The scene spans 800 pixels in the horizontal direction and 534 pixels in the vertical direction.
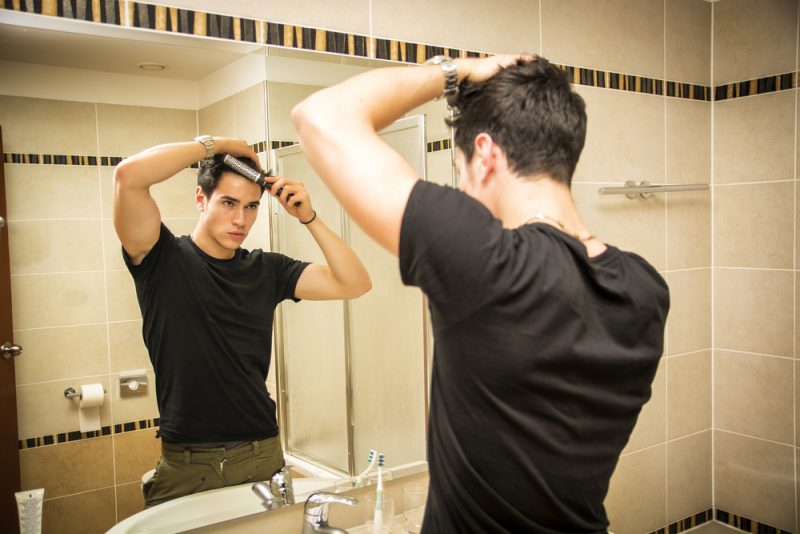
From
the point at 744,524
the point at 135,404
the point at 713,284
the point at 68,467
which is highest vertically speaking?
the point at 713,284

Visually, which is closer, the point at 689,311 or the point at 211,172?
the point at 211,172

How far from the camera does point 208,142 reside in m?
1.31

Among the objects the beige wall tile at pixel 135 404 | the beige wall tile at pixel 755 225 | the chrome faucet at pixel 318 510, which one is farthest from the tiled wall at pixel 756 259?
the beige wall tile at pixel 135 404

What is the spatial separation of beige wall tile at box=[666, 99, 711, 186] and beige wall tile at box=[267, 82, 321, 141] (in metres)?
1.34

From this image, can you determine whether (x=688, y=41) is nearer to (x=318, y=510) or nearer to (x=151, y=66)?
(x=151, y=66)

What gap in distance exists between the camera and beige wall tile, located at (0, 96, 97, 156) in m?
1.16

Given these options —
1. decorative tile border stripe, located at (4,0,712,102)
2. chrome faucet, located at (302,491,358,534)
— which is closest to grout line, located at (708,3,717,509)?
decorative tile border stripe, located at (4,0,712,102)

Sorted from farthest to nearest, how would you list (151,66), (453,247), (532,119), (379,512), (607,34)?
1. (607,34)
2. (379,512)
3. (151,66)
4. (532,119)
5. (453,247)

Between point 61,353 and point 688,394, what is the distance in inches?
77.7

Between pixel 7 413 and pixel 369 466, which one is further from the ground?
pixel 7 413

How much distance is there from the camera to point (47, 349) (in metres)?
1.21

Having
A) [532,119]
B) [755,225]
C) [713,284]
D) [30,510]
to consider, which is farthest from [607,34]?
[30,510]

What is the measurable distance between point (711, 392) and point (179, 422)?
74.3 inches

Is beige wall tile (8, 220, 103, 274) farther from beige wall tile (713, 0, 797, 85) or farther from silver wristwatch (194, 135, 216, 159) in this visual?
beige wall tile (713, 0, 797, 85)
